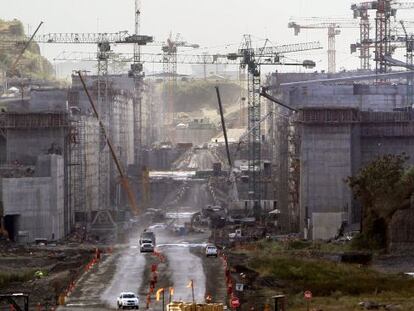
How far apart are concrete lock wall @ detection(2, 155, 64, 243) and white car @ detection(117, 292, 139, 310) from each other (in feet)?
179

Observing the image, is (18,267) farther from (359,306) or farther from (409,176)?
(359,306)

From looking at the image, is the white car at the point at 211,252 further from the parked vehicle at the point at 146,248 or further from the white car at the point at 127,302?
the white car at the point at 127,302

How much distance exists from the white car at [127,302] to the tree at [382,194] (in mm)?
34305

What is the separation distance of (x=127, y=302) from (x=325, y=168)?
5843 cm

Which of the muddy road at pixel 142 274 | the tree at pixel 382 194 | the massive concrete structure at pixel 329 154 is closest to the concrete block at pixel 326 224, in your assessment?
the massive concrete structure at pixel 329 154

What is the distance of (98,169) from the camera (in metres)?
162

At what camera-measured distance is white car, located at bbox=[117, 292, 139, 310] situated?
6825cm

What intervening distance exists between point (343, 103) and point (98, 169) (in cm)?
2449

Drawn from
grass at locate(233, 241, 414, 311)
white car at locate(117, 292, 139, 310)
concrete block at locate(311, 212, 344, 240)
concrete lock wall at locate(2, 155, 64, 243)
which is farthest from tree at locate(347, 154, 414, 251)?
white car at locate(117, 292, 139, 310)

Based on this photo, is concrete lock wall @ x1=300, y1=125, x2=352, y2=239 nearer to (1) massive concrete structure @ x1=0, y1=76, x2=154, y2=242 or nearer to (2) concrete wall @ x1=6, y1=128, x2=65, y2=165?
(1) massive concrete structure @ x1=0, y1=76, x2=154, y2=242

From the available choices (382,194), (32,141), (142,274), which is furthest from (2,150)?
(142,274)

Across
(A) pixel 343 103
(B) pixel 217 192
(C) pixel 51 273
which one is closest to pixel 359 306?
(C) pixel 51 273

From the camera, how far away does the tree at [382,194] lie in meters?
103

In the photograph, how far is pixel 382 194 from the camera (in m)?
106
